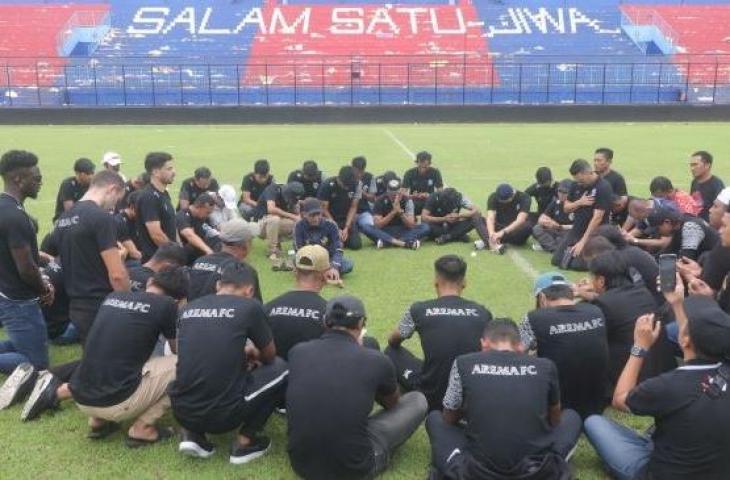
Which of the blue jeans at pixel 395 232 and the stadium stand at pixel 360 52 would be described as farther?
the stadium stand at pixel 360 52

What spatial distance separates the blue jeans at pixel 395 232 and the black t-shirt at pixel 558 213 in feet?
6.50

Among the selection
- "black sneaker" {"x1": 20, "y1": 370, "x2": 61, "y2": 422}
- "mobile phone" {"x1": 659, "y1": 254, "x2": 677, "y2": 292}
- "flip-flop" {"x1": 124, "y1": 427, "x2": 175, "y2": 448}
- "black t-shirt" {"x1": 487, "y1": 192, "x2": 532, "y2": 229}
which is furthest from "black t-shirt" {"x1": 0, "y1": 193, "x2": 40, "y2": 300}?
"black t-shirt" {"x1": 487, "y1": 192, "x2": 532, "y2": 229}

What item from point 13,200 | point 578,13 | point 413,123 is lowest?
point 413,123

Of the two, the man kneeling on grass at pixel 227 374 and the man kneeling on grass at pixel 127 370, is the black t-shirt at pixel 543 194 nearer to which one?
the man kneeling on grass at pixel 227 374

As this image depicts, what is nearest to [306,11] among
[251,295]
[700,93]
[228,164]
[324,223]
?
[700,93]

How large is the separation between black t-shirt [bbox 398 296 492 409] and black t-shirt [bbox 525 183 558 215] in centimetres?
724

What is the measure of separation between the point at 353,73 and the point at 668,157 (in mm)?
24262

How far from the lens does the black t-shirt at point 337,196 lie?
11594 millimetres

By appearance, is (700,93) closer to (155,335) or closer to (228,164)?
(228,164)

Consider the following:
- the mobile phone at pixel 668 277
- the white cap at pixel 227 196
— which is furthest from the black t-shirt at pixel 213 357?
the white cap at pixel 227 196

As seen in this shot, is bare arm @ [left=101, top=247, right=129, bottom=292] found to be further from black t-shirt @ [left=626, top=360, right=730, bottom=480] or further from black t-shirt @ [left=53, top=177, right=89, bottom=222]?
black t-shirt @ [left=53, top=177, right=89, bottom=222]

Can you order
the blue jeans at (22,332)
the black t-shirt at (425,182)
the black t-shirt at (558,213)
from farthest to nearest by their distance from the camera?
the black t-shirt at (425,182)
the black t-shirt at (558,213)
the blue jeans at (22,332)

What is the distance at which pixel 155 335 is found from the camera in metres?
5.23

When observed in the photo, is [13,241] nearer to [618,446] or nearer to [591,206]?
[618,446]
